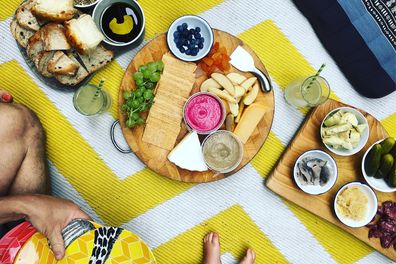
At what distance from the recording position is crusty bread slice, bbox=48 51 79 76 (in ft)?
4.48

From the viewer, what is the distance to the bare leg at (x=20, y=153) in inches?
51.9

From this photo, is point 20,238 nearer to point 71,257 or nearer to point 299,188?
point 71,257

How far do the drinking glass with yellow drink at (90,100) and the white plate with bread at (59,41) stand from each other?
1.5 inches

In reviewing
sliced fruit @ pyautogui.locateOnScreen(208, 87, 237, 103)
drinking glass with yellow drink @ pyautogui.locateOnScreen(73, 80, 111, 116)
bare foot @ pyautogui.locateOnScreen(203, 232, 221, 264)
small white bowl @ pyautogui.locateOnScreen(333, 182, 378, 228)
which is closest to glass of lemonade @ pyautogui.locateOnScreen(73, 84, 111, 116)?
drinking glass with yellow drink @ pyautogui.locateOnScreen(73, 80, 111, 116)

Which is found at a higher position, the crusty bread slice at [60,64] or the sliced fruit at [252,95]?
the sliced fruit at [252,95]

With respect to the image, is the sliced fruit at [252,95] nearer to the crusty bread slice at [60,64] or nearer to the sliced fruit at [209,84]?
the sliced fruit at [209,84]

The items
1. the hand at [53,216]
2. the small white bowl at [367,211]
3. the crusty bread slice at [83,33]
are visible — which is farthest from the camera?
the small white bowl at [367,211]

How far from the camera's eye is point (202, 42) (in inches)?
55.0

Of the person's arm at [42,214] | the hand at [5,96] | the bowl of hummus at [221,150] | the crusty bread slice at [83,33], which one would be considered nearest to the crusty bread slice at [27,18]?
the crusty bread slice at [83,33]

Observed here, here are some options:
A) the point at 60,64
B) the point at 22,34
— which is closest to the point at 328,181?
the point at 60,64

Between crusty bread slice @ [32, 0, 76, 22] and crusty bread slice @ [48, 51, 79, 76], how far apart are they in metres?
0.11

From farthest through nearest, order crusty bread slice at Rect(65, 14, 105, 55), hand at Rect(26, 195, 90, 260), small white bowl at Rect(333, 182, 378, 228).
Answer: small white bowl at Rect(333, 182, 378, 228) → crusty bread slice at Rect(65, 14, 105, 55) → hand at Rect(26, 195, 90, 260)

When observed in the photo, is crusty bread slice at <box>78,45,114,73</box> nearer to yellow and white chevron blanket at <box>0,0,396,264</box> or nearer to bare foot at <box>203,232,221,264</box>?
yellow and white chevron blanket at <box>0,0,396,264</box>

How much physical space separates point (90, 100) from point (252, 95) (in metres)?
0.51
